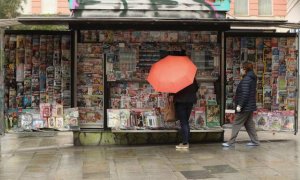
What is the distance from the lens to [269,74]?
36.7 feet

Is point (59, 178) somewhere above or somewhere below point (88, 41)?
below

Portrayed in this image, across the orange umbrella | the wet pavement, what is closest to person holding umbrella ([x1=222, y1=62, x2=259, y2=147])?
the wet pavement

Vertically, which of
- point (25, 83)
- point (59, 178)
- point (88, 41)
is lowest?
point (59, 178)

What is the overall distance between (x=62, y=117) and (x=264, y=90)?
4405mm

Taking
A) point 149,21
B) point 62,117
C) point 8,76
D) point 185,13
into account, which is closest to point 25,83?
point 8,76

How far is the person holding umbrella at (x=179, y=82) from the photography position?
970 cm

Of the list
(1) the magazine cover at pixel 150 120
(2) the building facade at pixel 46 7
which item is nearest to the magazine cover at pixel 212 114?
(1) the magazine cover at pixel 150 120

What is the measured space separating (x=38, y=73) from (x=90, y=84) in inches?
43.5

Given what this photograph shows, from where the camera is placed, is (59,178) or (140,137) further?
(140,137)

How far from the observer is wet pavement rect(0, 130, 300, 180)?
7879mm

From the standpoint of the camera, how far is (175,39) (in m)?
10.7

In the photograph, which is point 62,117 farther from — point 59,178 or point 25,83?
point 59,178

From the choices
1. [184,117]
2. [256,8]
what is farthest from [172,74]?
[256,8]

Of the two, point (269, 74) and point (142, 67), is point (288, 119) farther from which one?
point (142, 67)
